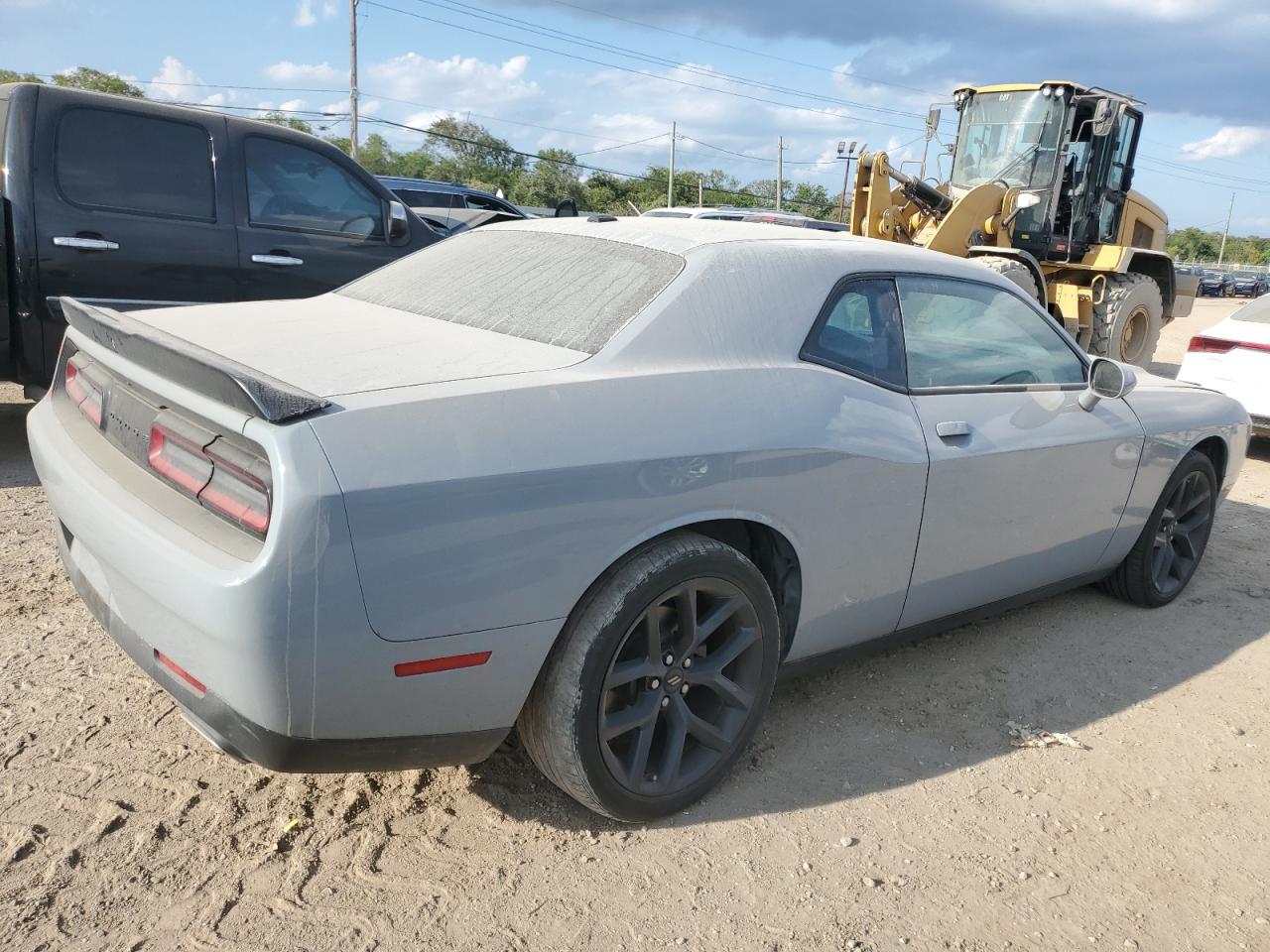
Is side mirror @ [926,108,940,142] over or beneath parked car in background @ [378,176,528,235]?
over

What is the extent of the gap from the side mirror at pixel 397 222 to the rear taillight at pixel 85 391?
11.6ft

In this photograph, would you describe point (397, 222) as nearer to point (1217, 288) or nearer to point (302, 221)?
point (302, 221)

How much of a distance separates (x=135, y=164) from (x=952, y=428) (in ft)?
14.9

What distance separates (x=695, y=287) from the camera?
271 centimetres

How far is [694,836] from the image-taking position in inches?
102

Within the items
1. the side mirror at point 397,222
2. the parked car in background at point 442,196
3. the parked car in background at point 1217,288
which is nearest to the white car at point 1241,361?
the side mirror at point 397,222

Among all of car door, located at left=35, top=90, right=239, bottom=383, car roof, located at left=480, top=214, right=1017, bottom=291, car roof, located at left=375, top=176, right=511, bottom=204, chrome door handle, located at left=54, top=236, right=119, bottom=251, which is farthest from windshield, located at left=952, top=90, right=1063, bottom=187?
chrome door handle, located at left=54, top=236, right=119, bottom=251

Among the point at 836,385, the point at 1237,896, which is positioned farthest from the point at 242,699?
the point at 1237,896

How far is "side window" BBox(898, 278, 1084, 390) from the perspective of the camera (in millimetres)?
3205

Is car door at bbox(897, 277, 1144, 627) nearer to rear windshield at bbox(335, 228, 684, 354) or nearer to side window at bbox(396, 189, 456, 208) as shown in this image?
rear windshield at bbox(335, 228, 684, 354)

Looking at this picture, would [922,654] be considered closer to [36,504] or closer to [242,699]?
Result: [242,699]

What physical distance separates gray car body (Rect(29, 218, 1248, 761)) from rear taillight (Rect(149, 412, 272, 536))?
49 millimetres

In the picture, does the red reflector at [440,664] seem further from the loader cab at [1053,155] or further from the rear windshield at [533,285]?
the loader cab at [1053,155]

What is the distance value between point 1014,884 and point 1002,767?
57cm
